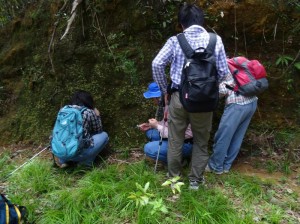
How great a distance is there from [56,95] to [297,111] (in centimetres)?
406

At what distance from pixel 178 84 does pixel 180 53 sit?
36 centimetres

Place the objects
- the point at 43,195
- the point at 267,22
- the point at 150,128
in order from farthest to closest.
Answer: the point at 267,22
the point at 150,128
the point at 43,195

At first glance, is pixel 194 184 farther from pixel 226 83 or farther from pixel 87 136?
pixel 87 136

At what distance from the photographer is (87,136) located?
15.9 ft

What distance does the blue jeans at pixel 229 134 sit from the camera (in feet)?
14.6

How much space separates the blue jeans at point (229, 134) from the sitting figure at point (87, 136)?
1664 millimetres

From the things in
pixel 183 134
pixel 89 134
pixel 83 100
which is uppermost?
pixel 83 100

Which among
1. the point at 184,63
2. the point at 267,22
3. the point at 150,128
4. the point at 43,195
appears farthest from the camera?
the point at 267,22

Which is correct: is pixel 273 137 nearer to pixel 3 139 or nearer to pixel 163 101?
pixel 163 101

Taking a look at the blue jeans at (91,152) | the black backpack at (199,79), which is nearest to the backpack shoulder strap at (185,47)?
the black backpack at (199,79)

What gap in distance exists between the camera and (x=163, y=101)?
183 inches

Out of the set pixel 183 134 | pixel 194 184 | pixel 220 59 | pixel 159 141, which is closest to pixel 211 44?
pixel 220 59

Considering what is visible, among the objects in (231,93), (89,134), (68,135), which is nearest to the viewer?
(231,93)

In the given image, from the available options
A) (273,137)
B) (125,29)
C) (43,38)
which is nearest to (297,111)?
(273,137)
